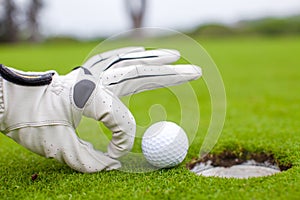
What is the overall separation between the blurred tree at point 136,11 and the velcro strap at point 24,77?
21.0 metres

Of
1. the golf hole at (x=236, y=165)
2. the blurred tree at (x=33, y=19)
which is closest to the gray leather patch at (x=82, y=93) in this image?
the golf hole at (x=236, y=165)

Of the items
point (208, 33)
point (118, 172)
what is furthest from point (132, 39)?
point (208, 33)

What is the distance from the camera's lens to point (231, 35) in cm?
2300

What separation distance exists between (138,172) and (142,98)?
2674mm

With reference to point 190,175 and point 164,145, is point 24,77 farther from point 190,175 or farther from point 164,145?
point 190,175

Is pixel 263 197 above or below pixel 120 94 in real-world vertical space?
below

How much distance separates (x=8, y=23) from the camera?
23.9 metres

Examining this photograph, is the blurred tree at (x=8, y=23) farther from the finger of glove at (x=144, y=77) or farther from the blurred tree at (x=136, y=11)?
the finger of glove at (x=144, y=77)

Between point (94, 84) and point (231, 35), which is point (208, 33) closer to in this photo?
point (231, 35)

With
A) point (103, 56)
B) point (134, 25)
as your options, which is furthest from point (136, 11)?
point (103, 56)

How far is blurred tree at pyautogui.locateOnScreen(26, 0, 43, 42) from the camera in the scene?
25766 millimetres

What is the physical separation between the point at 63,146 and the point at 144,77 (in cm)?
60

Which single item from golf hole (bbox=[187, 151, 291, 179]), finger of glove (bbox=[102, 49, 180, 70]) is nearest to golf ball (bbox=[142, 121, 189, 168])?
golf hole (bbox=[187, 151, 291, 179])

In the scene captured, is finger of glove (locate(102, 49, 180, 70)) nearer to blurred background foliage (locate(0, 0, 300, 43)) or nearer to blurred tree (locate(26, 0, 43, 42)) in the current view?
blurred background foliage (locate(0, 0, 300, 43))
